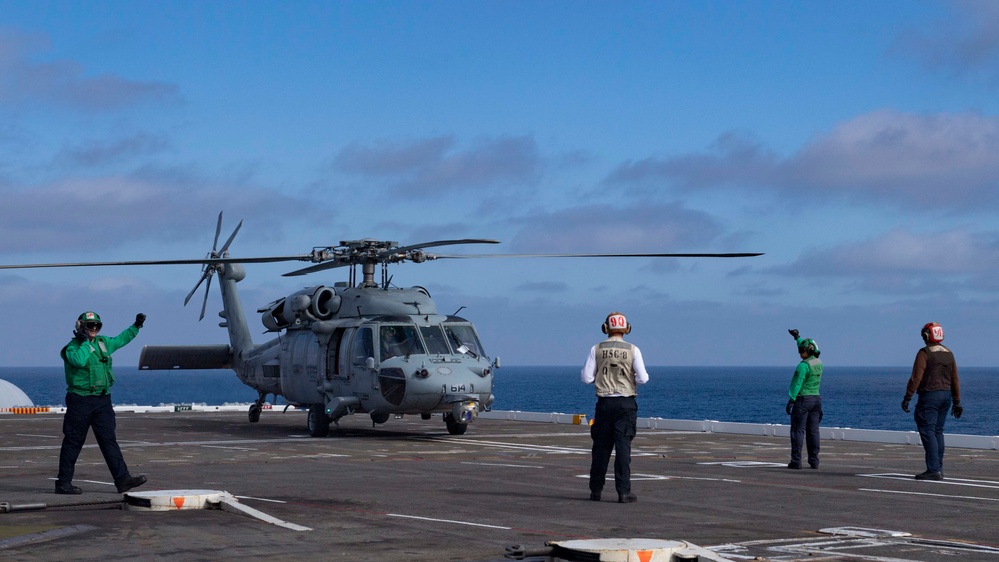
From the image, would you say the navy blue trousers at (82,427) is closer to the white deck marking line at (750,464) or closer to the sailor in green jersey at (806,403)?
the white deck marking line at (750,464)

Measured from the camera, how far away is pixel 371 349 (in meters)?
24.8

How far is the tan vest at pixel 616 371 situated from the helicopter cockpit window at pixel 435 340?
39.7 ft

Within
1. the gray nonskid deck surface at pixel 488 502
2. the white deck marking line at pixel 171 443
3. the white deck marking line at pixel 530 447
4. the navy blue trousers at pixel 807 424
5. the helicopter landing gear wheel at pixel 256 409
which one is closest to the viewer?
the gray nonskid deck surface at pixel 488 502

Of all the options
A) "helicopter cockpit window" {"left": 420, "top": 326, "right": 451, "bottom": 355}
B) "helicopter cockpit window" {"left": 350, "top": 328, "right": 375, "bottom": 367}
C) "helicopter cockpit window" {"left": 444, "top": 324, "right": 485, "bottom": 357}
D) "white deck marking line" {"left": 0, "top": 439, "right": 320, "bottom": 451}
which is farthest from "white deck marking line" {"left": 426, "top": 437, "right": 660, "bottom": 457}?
"white deck marking line" {"left": 0, "top": 439, "right": 320, "bottom": 451}

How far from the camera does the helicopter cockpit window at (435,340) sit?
966 inches

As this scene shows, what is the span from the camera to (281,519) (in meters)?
10.4

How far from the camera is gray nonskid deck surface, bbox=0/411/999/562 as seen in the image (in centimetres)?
884

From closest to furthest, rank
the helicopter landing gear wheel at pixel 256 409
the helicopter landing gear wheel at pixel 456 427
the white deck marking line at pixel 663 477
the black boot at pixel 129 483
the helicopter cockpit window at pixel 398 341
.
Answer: the black boot at pixel 129 483, the white deck marking line at pixel 663 477, the helicopter cockpit window at pixel 398 341, the helicopter landing gear wheel at pixel 456 427, the helicopter landing gear wheel at pixel 256 409

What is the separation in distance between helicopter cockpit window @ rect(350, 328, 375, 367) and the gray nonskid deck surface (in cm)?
265

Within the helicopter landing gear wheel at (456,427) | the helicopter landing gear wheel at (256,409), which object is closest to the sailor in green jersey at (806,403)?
the helicopter landing gear wheel at (456,427)

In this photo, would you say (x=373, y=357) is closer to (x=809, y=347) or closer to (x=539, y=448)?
(x=539, y=448)

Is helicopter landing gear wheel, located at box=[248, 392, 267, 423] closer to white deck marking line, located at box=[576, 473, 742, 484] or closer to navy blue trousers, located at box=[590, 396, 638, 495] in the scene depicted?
white deck marking line, located at box=[576, 473, 742, 484]

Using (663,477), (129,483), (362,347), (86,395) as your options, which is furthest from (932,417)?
(362,347)

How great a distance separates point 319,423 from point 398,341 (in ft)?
8.87
